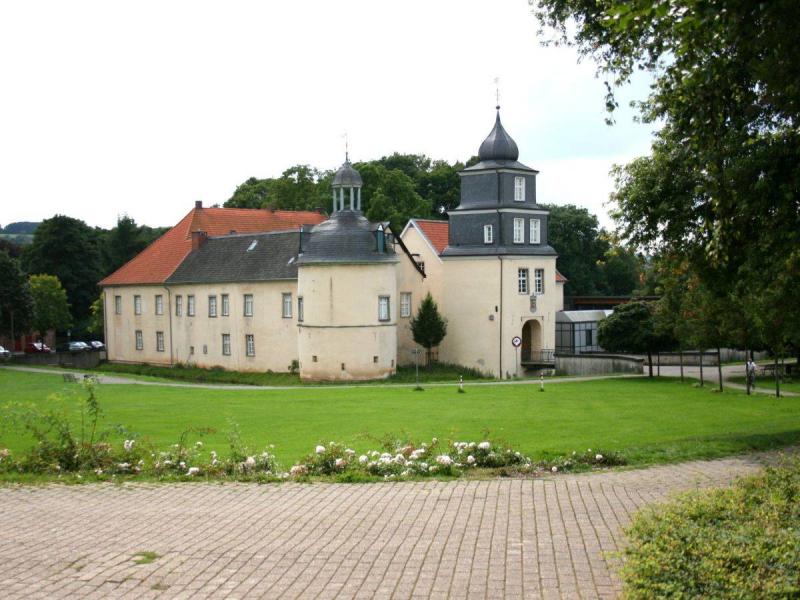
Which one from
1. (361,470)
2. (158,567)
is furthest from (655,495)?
(158,567)

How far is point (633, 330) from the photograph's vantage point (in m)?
43.5

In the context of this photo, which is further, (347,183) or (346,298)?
(347,183)

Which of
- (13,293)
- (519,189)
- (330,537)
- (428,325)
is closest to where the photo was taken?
(330,537)

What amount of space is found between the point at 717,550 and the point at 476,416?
1767 centimetres

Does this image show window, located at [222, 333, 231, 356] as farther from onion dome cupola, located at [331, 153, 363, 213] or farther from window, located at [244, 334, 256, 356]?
onion dome cupola, located at [331, 153, 363, 213]

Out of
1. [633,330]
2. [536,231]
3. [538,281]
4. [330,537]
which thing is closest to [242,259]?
[536,231]

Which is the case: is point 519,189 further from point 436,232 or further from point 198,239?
point 198,239

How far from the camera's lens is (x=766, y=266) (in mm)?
16281

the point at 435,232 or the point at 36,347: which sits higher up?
the point at 435,232

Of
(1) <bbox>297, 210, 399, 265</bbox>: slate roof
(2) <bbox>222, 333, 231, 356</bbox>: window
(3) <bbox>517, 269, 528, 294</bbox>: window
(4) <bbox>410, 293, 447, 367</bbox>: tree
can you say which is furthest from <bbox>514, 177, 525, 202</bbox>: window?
(2) <bbox>222, 333, 231, 356</bbox>: window

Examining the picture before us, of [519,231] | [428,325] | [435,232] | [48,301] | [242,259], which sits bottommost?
[428,325]

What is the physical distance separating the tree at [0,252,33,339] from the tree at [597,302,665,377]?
40309 millimetres

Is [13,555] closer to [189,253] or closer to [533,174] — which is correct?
[533,174]

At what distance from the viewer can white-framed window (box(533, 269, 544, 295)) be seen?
4709 cm
